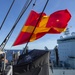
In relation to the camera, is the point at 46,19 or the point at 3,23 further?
the point at 46,19

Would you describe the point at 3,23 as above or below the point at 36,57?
above

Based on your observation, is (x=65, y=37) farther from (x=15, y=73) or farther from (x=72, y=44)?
(x=15, y=73)

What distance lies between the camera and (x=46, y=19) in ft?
30.0

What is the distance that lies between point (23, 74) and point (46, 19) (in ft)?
14.6

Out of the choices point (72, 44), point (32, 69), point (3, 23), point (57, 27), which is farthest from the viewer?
point (72, 44)

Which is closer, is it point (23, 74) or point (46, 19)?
point (23, 74)

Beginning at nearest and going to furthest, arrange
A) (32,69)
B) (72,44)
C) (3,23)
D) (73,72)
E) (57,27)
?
1. (32,69)
2. (3,23)
3. (57,27)
4. (73,72)
5. (72,44)

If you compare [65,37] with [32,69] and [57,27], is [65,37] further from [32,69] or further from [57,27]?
[32,69]

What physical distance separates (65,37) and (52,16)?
23588 millimetres

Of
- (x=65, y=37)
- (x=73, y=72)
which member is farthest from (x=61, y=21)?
(x=65, y=37)

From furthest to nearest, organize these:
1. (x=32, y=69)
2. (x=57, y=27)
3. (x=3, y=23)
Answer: (x=57, y=27) < (x=3, y=23) < (x=32, y=69)

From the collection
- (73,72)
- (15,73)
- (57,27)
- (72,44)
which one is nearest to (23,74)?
(15,73)

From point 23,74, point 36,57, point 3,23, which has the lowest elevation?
point 23,74

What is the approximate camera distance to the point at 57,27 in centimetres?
875
